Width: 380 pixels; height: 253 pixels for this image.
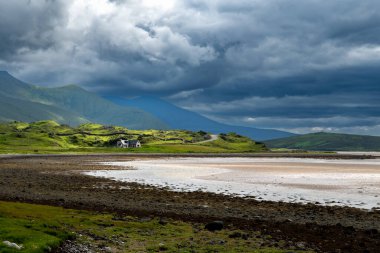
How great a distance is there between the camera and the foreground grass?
2283 cm

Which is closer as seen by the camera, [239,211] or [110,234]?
[110,234]

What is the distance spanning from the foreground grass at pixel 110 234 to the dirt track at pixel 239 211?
133 inches

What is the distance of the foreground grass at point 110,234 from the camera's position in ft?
74.9

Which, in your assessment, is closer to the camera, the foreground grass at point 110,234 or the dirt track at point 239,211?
the foreground grass at point 110,234

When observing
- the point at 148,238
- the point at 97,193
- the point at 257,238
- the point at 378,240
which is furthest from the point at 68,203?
the point at 378,240

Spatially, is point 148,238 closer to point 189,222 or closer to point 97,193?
point 189,222

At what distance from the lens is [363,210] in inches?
1548

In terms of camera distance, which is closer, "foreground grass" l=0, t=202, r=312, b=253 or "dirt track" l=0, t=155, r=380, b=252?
"foreground grass" l=0, t=202, r=312, b=253

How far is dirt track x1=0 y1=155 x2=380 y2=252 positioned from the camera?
27.4 m

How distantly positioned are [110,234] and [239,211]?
1549cm

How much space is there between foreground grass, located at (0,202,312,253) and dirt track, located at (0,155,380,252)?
3374 mm

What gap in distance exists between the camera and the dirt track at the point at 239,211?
27.4m

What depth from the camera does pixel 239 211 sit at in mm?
38500

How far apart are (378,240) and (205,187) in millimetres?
35601
